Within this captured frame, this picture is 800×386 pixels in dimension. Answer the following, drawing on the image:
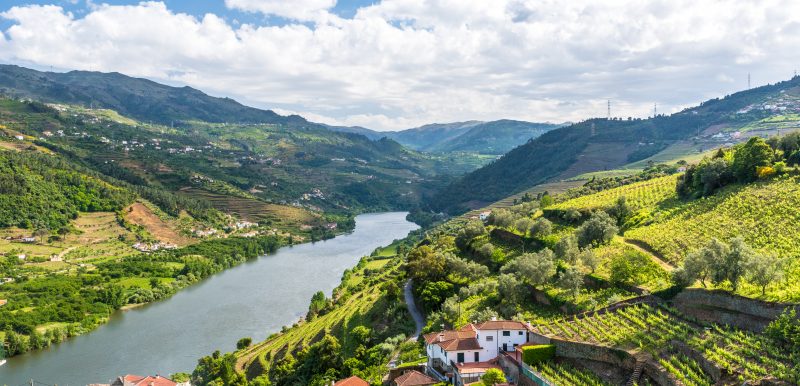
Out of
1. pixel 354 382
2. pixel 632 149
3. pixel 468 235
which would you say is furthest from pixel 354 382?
pixel 632 149

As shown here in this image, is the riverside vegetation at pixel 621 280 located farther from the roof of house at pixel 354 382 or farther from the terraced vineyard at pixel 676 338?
the roof of house at pixel 354 382

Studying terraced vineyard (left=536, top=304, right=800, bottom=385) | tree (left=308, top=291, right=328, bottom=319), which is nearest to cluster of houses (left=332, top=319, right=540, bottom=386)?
terraced vineyard (left=536, top=304, right=800, bottom=385)

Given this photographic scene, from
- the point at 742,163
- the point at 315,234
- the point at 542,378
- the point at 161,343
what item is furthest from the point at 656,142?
the point at 542,378

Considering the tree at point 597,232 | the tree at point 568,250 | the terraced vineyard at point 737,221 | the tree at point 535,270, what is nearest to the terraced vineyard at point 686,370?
the terraced vineyard at point 737,221

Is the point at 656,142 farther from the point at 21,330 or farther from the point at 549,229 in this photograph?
the point at 21,330

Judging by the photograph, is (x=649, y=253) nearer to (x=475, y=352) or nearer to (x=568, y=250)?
(x=568, y=250)

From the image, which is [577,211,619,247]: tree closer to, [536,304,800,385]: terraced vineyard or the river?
[536,304,800,385]: terraced vineyard
